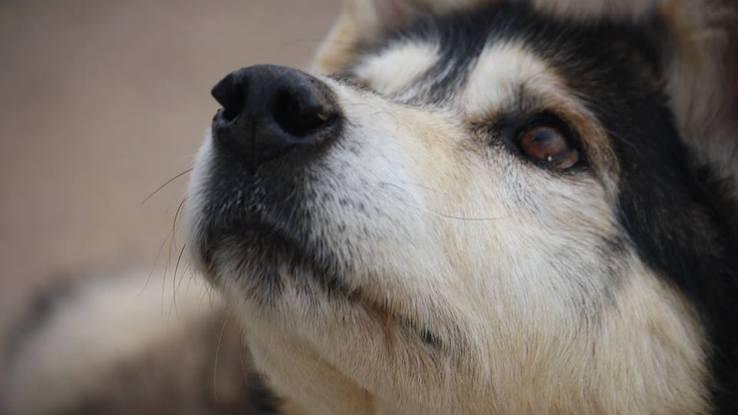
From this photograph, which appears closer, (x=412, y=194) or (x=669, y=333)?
(x=412, y=194)

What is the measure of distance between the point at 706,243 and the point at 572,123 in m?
0.57

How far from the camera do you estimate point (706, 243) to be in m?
2.72

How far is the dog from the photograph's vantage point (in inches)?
88.3

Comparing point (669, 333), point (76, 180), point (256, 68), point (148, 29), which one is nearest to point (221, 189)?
point (256, 68)

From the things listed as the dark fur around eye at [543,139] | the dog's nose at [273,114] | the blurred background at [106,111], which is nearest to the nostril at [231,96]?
the dog's nose at [273,114]

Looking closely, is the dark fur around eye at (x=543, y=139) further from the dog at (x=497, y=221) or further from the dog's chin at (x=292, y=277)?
the dog's chin at (x=292, y=277)

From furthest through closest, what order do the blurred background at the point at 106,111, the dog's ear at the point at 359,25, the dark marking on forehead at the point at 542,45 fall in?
the blurred background at the point at 106,111, the dog's ear at the point at 359,25, the dark marking on forehead at the point at 542,45

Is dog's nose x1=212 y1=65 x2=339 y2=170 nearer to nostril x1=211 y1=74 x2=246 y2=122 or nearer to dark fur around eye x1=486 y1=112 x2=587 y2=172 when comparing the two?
nostril x1=211 y1=74 x2=246 y2=122

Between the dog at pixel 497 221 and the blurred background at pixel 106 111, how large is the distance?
306cm

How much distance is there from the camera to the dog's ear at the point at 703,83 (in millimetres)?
2820

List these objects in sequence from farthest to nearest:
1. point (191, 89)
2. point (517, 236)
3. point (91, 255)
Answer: point (191, 89) → point (91, 255) → point (517, 236)

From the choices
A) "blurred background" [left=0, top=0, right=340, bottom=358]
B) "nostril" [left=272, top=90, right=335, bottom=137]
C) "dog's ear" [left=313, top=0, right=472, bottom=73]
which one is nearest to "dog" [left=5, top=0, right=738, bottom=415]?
"nostril" [left=272, top=90, right=335, bottom=137]

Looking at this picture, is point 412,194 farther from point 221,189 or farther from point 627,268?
point 627,268

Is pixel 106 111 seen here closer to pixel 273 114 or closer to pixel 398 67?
pixel 398 67
